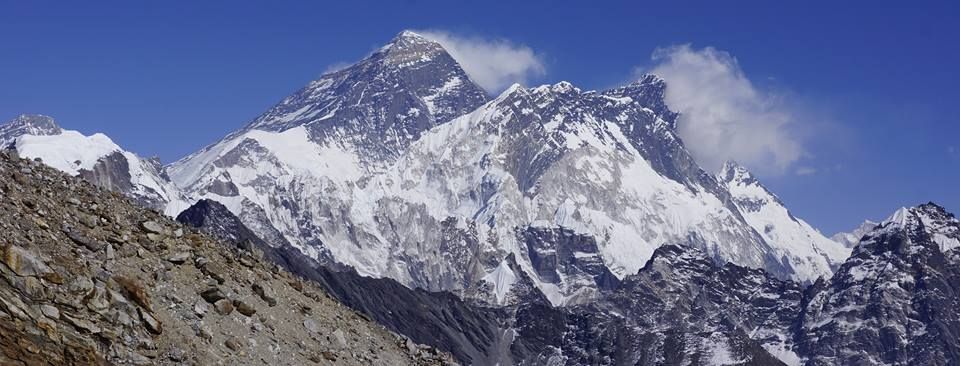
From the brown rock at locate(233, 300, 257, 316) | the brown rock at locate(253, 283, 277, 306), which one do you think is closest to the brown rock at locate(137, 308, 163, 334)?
the brown rock at locate(233, 300, 257, 316)

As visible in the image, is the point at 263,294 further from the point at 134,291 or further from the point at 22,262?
the point at 22,262

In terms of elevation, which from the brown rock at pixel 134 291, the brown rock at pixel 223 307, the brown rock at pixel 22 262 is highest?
the brown rock at pixel 223 307

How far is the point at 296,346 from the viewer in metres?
37.6

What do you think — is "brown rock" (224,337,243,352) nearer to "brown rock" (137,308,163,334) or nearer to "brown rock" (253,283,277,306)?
"brown rock" (137,308,163,334)

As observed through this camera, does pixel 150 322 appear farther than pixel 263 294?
No

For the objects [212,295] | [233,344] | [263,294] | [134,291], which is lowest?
[233,344]

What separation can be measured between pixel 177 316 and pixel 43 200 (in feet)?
16.1

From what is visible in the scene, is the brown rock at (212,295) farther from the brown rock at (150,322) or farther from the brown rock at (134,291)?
the brown rock at (150,322)

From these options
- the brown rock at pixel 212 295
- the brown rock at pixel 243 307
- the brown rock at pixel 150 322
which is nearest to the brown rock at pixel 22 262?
the brown rock at pixel 150 322

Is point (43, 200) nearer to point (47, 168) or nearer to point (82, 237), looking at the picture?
point (82, 237)

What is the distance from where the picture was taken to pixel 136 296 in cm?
3256

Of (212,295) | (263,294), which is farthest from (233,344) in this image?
(263,294)

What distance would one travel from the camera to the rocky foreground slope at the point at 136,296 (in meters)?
29.4

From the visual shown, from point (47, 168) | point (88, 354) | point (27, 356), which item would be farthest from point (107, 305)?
point (47, 168)
